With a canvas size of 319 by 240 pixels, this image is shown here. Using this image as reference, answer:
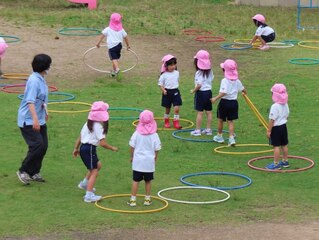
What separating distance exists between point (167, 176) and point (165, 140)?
2368mm

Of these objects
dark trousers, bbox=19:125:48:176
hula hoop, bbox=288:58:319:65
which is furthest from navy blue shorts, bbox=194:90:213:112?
hula hoop, bbox=288:58:319:65

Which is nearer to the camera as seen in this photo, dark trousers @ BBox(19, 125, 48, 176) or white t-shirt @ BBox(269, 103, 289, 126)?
dark trousers @ BBox(19, 125, 48, 176)

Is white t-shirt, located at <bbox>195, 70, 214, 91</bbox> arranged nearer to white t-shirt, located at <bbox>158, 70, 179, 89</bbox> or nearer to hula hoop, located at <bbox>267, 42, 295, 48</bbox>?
white t-shirt, located at <bbox>158, 70, 179, 89</bbox>

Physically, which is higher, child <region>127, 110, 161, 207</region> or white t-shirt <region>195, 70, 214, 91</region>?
white t-shirt <region>195, 70, 214, 91</region>

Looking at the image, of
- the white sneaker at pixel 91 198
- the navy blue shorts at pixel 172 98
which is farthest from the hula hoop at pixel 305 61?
the white sneaker at pixel 91 198

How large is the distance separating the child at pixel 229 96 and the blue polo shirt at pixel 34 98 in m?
3.52

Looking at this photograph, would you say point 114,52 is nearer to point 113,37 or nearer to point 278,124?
point 113,37

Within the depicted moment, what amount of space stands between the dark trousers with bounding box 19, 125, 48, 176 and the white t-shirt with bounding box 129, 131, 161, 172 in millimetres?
1625

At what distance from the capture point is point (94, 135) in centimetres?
1138

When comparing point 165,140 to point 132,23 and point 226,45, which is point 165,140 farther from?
point 132,23

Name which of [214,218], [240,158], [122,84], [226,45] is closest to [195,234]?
[214,218]

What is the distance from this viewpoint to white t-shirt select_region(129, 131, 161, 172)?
1102cm

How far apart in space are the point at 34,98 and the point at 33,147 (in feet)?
2.28

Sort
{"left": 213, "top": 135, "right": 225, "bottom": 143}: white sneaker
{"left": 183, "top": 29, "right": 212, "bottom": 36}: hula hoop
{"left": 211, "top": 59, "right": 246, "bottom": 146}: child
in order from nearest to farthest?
{"left": 211, "top": 59, "right": 246, "bottom": 146}: child → {"left": 213, "top": 135, "right": 225, "bottom": 143}: white sneaker → {"left": 183, "top": 29, "right": 212, "bottom": 36}: hula hoop
